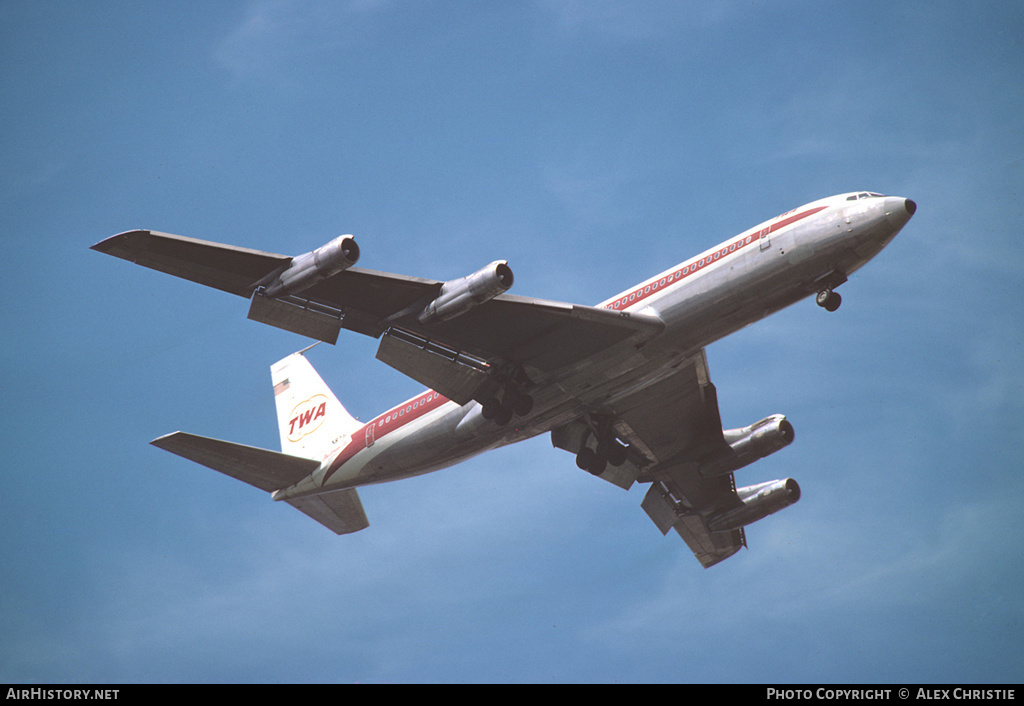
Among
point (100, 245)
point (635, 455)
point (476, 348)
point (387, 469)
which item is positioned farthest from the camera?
point (635, 455)

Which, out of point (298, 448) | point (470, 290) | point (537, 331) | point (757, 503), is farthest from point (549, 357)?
point (298, 448)

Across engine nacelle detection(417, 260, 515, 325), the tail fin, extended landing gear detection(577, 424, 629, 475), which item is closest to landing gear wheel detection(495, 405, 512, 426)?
engine nacelle detection(417, 260, 515, 325)

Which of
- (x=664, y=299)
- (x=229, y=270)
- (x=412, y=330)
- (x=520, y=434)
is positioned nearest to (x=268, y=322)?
(x=229, y=270)

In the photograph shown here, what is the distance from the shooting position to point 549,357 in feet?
122

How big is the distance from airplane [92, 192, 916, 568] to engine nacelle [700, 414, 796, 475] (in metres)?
0.06

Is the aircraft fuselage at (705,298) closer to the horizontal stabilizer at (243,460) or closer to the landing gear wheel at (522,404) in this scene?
the landing gear wheel at (522,404)

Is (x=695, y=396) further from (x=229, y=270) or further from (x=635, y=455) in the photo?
(x=229, y=270)

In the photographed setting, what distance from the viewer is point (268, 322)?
108 ft

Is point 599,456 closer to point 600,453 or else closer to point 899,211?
point 600,453

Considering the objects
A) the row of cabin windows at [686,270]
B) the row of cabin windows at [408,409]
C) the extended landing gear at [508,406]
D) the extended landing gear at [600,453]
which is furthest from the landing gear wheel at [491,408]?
the extended landing gear at [600,453]

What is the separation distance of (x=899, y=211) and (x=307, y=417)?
28.1 meters

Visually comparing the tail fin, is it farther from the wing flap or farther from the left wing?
the wing flap

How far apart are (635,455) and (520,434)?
7908 mm
